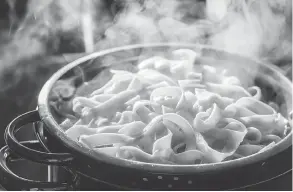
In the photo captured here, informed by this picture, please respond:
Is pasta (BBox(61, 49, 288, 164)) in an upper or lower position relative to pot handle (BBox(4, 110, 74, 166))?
lower

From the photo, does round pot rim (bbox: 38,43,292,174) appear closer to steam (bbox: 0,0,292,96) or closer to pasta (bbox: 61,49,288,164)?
pasta (bbox: 61,49,288,164)

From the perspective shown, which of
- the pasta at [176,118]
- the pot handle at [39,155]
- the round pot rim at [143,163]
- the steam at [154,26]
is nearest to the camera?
the round pot rim at [143,163]

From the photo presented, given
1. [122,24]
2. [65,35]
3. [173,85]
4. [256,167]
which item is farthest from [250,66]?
[65,35]

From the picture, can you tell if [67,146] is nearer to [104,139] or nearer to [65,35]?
[104,139]

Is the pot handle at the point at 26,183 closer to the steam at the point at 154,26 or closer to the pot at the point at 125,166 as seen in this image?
the pot at the point at 125,166

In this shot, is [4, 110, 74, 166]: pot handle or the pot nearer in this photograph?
the pot

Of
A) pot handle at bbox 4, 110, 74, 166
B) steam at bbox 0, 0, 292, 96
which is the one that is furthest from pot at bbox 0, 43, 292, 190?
steam at bbox 0, 0, 292, 96

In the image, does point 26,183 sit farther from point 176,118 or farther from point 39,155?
point 176,118

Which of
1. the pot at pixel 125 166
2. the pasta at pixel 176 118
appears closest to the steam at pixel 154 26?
the pasta at pixel 176 118

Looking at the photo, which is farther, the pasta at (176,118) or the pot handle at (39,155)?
the pasta at (176,118)
